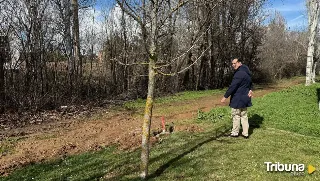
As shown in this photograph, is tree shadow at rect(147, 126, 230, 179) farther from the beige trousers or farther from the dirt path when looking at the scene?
the dirt path

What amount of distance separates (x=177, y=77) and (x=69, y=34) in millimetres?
8581

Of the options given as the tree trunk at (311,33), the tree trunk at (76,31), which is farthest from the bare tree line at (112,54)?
the tree trunk at (311,33)

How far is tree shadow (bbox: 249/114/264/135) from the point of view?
1072cm

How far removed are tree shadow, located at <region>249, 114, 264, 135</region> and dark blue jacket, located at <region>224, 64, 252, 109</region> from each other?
1364 mm

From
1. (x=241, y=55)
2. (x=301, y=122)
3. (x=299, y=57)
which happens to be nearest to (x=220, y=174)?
(x=301, y=122)

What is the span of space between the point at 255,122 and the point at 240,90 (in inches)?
100

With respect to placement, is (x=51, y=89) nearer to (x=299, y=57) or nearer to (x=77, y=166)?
(x=77, y=166)

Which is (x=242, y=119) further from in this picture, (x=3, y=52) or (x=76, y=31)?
(x=76, y=31)

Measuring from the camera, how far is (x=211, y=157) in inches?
304

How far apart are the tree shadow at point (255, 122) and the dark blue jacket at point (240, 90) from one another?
4.47ft

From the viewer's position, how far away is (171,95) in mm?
23312

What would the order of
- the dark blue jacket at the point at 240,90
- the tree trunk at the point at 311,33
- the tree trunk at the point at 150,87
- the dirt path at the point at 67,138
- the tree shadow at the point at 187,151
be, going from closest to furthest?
the tree trunk at the point at 150,87
the tree shadow at the point at 187,151
the dark blue jacket at the point at 240,90
the dirt path at the point at 67,138
the tree trunk at the point at 311,33

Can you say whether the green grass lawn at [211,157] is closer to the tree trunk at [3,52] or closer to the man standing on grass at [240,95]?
the man standing on grass at [240,95]

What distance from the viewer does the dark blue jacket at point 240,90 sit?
909 cm
